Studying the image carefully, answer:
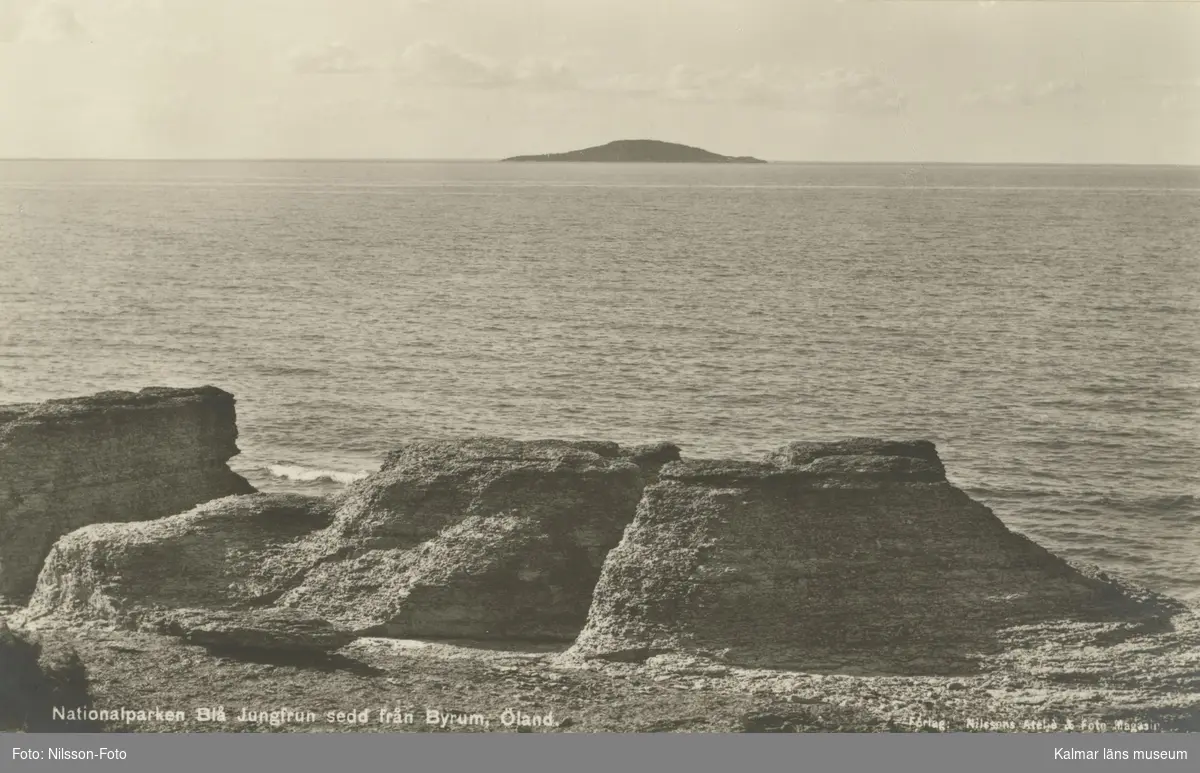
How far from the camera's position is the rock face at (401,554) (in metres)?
35.3

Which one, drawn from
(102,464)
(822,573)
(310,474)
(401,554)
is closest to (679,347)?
(310,474)

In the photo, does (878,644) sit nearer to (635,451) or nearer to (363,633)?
(635,451)

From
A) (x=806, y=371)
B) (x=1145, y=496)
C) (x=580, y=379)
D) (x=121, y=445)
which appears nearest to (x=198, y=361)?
(x=580, y=379)

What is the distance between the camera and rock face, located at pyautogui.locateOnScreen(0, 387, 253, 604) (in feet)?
132

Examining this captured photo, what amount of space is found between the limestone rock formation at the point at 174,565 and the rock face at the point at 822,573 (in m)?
9.30

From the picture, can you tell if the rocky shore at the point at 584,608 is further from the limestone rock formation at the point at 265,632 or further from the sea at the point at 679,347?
the sea at the point at 679,347

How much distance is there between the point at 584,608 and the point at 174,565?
35.9 feet

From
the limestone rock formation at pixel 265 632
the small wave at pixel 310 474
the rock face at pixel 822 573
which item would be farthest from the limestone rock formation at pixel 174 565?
the small wave at pixel 310 474

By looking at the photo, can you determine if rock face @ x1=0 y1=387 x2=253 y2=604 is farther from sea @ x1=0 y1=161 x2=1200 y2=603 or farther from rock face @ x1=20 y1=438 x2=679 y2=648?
sea @ x1=0 y1=161 x2=1200 y2=603

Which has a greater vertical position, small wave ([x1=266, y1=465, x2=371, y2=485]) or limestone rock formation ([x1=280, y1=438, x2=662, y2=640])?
limestone rock formation ([x1=280, y1=438, x2=662, y2=640])

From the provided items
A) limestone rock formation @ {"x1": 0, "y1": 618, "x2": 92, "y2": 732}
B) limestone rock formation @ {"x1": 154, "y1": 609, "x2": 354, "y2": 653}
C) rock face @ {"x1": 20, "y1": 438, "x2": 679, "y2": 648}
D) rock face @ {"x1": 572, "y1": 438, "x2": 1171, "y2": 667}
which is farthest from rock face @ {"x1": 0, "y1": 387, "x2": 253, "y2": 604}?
rock face @ {"x1": 572, "y1": 438, "x2": 1171, "y2": 667}

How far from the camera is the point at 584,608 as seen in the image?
3572 centimetres

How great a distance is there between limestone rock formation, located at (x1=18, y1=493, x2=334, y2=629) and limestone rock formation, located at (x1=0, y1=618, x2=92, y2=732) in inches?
132

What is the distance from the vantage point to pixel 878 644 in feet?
107
